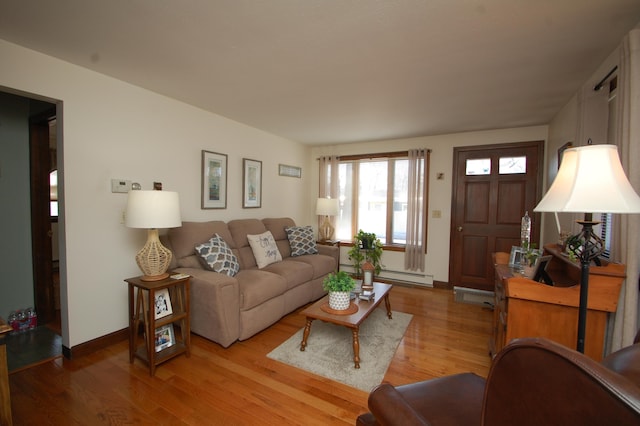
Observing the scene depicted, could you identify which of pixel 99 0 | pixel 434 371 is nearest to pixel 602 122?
pixel 434 371

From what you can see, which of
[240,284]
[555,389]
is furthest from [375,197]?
[555,389]

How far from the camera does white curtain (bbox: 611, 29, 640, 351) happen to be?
1.42m

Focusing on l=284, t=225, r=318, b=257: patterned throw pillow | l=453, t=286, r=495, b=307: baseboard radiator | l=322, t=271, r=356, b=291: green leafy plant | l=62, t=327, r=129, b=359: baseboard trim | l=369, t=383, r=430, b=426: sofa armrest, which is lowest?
l=453, t=286, r=495, b=307: baseboard radiator

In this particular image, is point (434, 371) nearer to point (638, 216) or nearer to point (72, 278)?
point (638, 216)

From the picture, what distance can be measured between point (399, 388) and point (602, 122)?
2.32 m

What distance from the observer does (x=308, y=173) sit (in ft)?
17.7

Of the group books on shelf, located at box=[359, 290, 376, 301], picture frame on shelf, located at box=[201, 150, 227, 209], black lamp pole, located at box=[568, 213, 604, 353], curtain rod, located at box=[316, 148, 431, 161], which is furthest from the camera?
curtain rod, located at box=[316, 148, 431, 161]

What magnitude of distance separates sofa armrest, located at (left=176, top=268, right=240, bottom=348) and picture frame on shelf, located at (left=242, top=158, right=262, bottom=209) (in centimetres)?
159

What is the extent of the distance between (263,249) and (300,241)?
Result: 738 millimetres

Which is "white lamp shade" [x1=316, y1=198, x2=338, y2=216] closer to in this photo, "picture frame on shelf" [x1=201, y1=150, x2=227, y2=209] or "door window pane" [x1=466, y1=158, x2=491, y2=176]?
"picture frame on shelf" [x1=201, y1=150, x2=227, y2=209]

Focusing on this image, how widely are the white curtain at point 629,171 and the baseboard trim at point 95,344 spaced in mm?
3640

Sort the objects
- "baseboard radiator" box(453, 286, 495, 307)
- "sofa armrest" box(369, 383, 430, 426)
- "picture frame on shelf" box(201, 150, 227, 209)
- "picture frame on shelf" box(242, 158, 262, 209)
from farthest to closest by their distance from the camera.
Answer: "picture frame on shelf" box(242, 158, 262, 209) < "baseboard radiator" box(453, 286, 495, 307) < "picture frame on shelf" box(201, 150, 227, 209) < "sofa armrest" box(369, 383, 430, 426)

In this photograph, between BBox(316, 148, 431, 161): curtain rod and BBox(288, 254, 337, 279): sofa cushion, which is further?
BBox(316, 148, 431, 161): curtain rod

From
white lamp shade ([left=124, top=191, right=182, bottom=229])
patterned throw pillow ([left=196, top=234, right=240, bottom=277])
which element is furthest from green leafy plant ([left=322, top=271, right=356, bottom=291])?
white lamp shade ([left=124, top=191, right=182, bottom=229])
